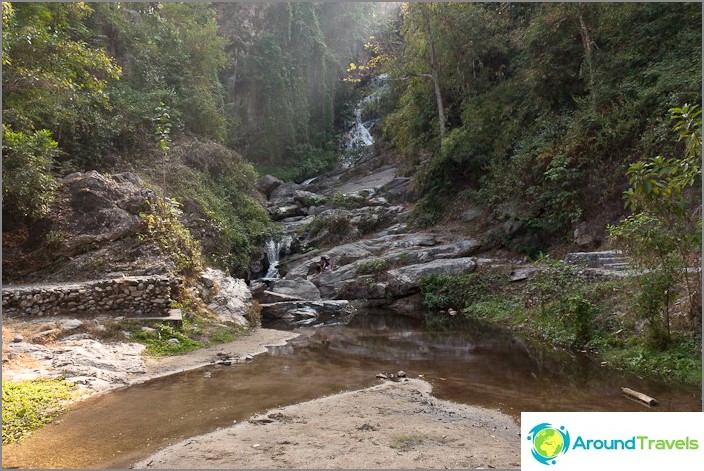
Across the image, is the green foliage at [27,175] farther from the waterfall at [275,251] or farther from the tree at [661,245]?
the tree at [661,245]

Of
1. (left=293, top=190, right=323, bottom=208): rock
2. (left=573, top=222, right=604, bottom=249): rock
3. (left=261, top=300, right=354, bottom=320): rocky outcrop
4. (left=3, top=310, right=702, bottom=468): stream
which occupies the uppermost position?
(left=293, top=190, right=323, bottom=208): rock

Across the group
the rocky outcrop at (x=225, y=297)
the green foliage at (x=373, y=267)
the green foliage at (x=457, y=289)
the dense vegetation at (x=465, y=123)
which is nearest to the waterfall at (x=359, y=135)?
the dense vegetation at (x=465, y=123)

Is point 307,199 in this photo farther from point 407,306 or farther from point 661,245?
point 661,245

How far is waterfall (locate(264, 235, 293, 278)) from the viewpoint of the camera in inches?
845

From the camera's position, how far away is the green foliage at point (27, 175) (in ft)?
36.4

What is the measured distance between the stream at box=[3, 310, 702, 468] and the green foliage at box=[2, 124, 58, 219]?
24.1 feet

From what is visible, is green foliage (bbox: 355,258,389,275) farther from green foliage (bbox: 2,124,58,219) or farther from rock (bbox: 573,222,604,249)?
green foliage (bbox: 2,124,58,219)

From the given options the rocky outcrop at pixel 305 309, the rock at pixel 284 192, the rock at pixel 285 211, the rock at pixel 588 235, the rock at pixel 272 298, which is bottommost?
the rocky outcrop at pixel 305 309

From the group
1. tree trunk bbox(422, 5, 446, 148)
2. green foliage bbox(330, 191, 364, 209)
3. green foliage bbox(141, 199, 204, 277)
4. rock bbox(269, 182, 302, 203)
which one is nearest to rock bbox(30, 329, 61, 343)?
green foliage bbox(141, 199, 204, 277)

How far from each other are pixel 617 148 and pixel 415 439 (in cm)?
1457

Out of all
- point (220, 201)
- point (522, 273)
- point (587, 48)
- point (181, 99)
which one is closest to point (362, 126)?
point (181, 99)

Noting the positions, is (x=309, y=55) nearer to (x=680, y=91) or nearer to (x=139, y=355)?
(x=680, y=91)

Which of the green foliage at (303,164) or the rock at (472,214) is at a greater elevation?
the green foliage at (303,164)

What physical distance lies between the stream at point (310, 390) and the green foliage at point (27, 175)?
24.1ft
